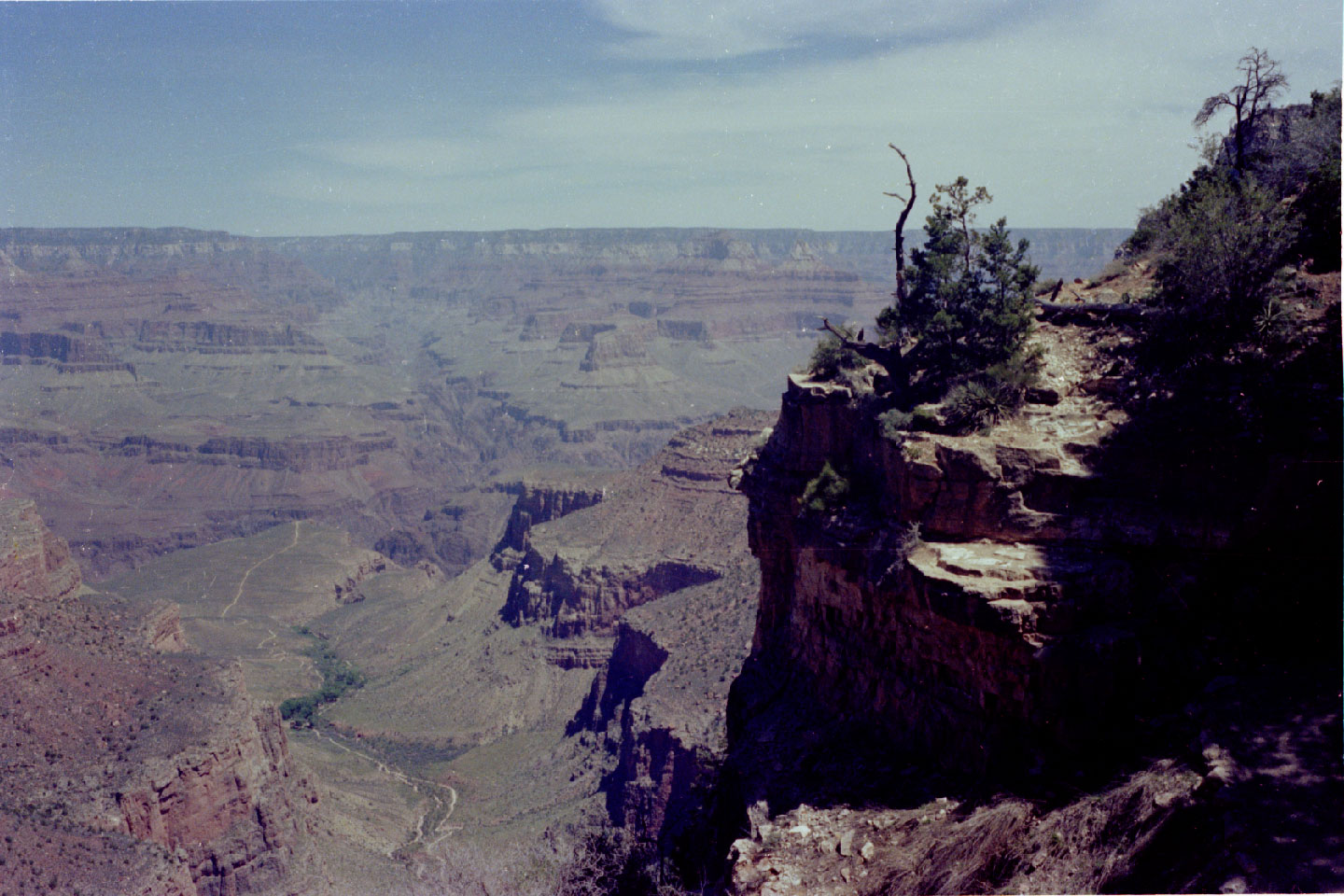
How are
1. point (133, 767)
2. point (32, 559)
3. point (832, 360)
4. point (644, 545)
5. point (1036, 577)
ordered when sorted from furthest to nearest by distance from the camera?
point (644, 545) → point (32, 559) → point (133, 767) → point (832, 360) → point (1036, 577)

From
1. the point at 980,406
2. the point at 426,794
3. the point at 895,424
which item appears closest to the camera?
the point at 980,406

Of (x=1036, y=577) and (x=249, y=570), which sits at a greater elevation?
(x=1036, y=577)

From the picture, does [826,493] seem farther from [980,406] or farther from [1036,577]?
[1036,577]

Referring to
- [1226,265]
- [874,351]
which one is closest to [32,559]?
[874,351]

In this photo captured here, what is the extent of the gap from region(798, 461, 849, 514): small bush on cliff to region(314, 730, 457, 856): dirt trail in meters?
30.6

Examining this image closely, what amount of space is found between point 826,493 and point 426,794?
1491 inches

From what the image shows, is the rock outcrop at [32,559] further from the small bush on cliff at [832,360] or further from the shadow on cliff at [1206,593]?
the shadow on cliff at [1206,593]

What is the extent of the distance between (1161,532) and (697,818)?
1397cm

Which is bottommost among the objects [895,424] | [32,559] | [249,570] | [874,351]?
[249,570]

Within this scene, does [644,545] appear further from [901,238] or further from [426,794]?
[901,238]

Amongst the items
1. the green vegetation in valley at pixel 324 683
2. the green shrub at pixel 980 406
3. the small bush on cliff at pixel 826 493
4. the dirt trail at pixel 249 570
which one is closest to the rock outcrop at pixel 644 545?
the green vegetation in valley at pixel 324 683

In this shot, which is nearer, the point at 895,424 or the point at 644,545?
the point at 895,424

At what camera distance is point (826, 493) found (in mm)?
22750

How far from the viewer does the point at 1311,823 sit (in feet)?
38.3
